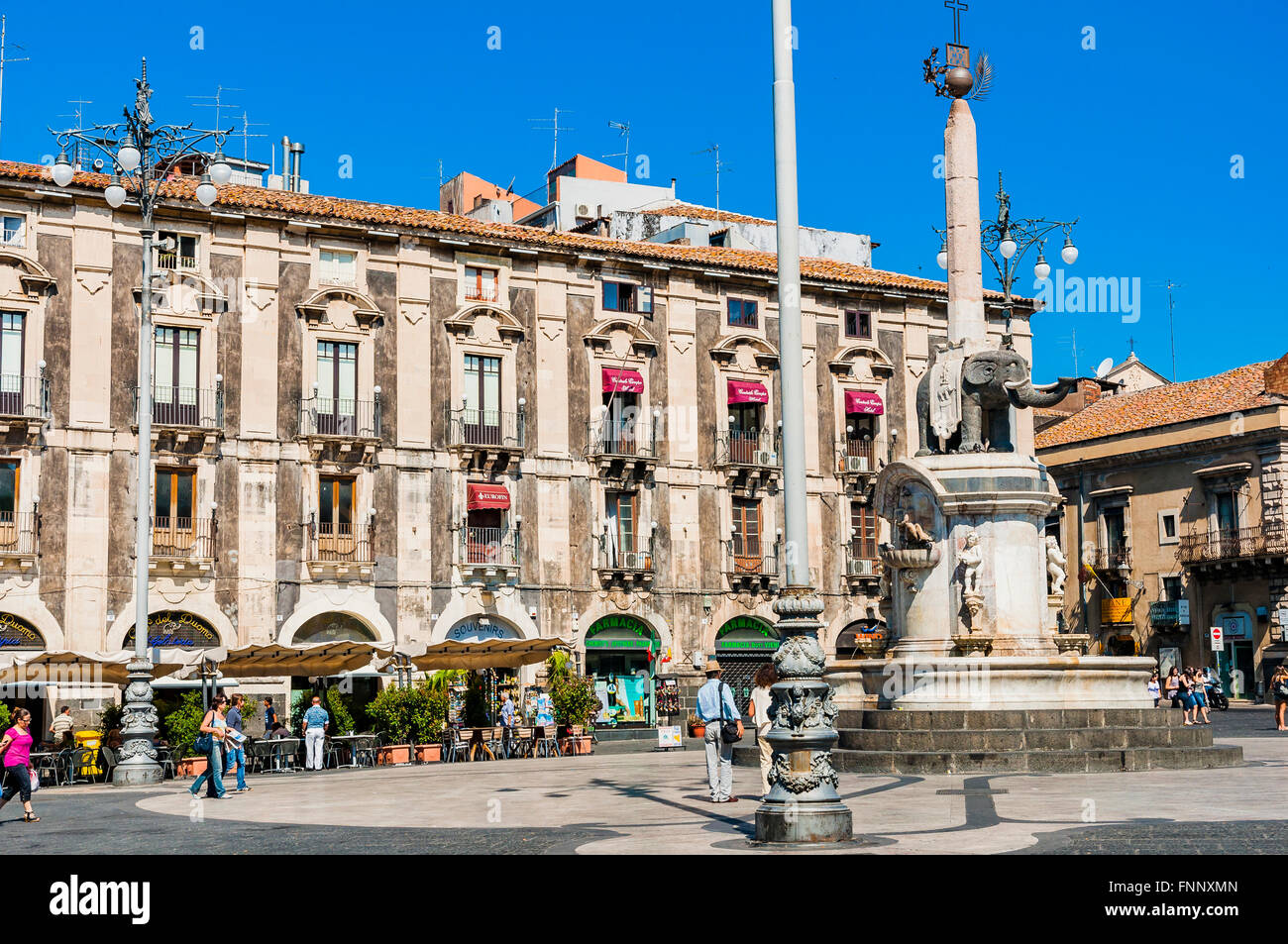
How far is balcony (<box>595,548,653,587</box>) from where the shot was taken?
4328cm

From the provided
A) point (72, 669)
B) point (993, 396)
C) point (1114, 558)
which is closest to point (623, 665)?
point (72, 669)

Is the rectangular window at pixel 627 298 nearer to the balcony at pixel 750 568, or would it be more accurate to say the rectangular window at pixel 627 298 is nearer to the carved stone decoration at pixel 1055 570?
the balcony at pixel 750 568

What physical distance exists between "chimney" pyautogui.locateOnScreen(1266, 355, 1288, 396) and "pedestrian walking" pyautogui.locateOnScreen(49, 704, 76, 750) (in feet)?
129

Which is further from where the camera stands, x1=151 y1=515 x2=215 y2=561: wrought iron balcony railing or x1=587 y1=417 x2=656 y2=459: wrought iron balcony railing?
x1=587 y1=417 x2=656 y2=459: wrought iron balcony railing

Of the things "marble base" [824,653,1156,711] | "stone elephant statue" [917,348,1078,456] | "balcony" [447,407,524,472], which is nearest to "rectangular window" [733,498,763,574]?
"balcony" [447,407,524,472]

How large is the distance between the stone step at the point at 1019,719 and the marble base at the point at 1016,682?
0.42 meters

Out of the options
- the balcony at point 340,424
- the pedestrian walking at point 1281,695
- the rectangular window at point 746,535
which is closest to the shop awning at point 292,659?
the balcony at point 340,424

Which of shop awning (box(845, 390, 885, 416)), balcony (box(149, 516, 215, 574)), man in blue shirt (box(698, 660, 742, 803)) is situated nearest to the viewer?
man in blue shirt (box(698, 660, 742, 803))

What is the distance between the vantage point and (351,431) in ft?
134

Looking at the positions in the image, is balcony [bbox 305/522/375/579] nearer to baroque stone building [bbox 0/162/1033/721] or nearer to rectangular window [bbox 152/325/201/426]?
baroque stone building [bbox 0/162/1033/721]

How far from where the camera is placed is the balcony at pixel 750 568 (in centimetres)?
4527

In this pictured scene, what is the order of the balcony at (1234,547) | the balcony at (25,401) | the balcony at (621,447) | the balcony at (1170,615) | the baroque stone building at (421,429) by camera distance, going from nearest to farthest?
the balcony at (25,401), the baroque stone building at (421,429), the balcony at (621,447), the balcony at (1234,547), the balcony at (1170,615)

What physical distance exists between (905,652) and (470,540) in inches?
798

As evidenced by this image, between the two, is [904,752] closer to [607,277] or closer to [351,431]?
[351,431]
